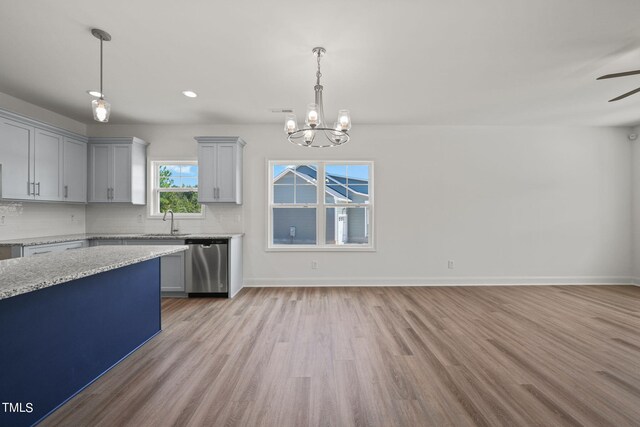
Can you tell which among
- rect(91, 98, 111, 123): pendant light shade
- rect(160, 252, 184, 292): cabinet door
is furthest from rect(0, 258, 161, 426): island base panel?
rect(160, 252, 184, 292): cabinet door

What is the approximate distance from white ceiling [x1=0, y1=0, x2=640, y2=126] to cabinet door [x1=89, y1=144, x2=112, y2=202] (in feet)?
2.03

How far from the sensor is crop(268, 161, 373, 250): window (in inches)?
198

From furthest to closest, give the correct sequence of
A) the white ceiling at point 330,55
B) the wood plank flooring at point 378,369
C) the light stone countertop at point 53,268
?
1. the white ceiling at point 330,55
2. the wood plank flooring at point 378,369
3. the light stone countertop at point 53,268

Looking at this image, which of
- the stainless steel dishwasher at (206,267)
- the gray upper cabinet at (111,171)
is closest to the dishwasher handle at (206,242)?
the stainless steel dishwasher at (206,267)

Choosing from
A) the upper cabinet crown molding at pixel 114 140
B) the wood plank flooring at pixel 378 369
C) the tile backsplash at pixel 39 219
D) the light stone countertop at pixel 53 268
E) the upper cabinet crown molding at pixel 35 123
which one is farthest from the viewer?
the upper cabinet crown molding at pixel 114 140

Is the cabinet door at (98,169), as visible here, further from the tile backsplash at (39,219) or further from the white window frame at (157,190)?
the white window frame at (157,190)

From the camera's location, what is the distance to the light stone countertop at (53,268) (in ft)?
4.42

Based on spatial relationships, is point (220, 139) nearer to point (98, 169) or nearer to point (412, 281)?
point (98, 169)

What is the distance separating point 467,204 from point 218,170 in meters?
4.20

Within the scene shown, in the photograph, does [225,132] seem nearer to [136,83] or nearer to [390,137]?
[136,83]

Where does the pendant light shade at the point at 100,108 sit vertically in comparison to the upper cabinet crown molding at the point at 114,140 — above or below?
below

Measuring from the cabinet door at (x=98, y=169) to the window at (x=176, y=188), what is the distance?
0.64 metres

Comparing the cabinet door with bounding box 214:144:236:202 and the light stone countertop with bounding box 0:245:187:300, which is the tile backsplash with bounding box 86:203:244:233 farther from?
the light stone countertop with bounding box 0:245:187:300

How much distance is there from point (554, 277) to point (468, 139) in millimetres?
2812
